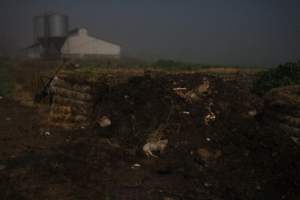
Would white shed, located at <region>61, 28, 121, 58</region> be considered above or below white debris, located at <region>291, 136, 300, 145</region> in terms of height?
above

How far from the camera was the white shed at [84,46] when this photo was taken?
1459 inches

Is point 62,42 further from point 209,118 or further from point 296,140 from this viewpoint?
point 296,140

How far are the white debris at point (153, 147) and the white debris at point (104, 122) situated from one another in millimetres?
1777

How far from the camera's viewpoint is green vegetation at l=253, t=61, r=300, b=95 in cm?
922

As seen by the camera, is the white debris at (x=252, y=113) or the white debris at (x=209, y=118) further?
the white debris at (x=252, y=113)

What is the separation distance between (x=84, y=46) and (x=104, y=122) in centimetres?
3093

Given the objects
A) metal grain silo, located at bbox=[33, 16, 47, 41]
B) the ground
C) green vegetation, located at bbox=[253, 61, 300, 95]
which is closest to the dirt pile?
the ground

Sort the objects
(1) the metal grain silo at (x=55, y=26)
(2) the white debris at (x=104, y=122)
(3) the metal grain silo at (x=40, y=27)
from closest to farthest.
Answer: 1. (2) the white debris at (x=104, y=122)
2. (1) the metal grain silo at (x=55, y=26)
3. (3) the metal grain silo at (x=40, y=27)

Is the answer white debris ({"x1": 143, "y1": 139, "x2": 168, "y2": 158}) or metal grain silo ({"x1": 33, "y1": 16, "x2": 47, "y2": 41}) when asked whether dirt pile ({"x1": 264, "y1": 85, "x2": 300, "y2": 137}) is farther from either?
metal grain silo ({"x1": 33, "y1": 16, "x2": 47, "y2": 41})

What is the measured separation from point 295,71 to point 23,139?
7323 mm

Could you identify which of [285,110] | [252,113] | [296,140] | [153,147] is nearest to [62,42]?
[252,113]

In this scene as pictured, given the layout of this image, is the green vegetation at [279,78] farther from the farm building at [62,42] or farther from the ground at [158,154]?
the farm building at [62,42]

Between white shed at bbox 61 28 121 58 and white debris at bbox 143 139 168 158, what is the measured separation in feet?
104

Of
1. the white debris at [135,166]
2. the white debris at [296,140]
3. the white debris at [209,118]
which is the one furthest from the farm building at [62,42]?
the white debris at [296,140]
